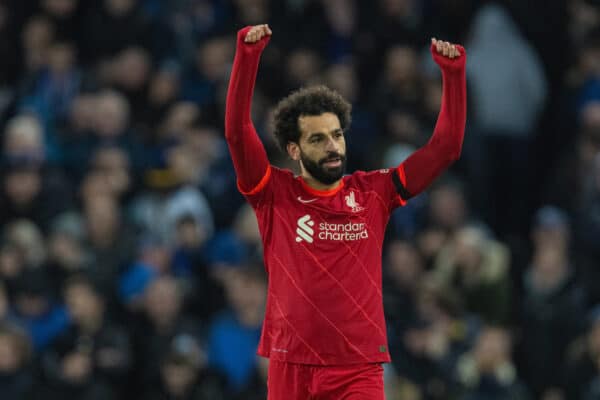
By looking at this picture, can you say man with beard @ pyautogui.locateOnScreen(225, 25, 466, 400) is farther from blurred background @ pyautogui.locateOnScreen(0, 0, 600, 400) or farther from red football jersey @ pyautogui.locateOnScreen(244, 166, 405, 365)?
blurred background @ pyautogui.locateOnScreen(0, 0, 600, 400)

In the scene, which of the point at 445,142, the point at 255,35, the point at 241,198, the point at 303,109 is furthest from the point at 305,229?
the point at 241,198

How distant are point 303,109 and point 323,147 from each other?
0.81 feet

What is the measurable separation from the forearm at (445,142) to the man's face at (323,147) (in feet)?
1.29

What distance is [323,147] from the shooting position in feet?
21.6

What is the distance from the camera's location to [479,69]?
13.1m

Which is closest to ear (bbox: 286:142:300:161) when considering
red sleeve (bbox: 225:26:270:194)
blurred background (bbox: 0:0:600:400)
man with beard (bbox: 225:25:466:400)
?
man with beard (bbox: 225:25:466:400)

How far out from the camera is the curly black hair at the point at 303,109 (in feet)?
21.9

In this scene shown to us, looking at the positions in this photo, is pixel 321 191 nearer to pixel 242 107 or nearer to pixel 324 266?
pixel 324 266

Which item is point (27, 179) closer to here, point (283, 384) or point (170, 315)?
point (170, 315)

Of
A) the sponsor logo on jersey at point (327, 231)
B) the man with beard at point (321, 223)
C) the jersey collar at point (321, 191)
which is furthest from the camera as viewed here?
the jersey collar at point (321, 191)

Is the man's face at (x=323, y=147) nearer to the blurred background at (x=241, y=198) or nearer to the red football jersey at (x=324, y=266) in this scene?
the red football jersey at (x=324, y=266)

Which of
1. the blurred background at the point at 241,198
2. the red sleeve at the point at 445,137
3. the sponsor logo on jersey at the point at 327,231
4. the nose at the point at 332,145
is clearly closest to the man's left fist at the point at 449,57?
the red sleeve at the point at 445,137

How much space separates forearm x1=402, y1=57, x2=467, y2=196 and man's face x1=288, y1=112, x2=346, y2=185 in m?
0.39

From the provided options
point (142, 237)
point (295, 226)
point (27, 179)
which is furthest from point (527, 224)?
point (295, 226)
